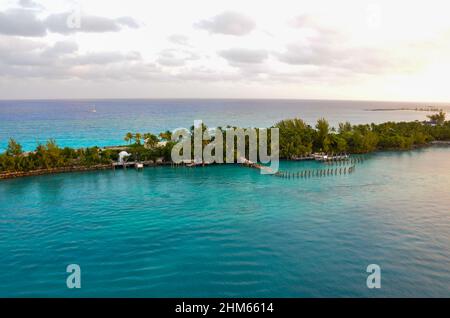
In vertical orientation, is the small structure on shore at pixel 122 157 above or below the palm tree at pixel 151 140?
below

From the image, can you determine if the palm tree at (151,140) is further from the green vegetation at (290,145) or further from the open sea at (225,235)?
the open sea at (225,235)

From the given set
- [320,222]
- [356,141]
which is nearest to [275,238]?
[320,222]

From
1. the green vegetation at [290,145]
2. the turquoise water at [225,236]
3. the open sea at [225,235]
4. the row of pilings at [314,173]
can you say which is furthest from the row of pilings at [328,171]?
the green vegetation at [290,145]

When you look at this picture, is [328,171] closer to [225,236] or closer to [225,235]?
[225,235]

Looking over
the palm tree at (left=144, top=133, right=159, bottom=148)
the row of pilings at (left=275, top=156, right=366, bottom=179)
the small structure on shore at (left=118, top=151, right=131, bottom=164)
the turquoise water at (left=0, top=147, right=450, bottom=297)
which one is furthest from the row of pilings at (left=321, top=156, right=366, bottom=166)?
the small structure on shore at (left=118, top=151, right=131, bottom=164)

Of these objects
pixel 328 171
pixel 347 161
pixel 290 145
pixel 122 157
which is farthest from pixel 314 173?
pixel 122 157
